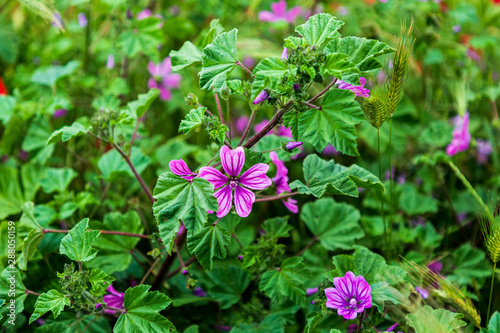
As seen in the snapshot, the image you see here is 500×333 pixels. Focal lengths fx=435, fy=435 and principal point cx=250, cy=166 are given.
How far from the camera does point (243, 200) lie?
85cm

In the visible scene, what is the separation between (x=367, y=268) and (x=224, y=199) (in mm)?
377

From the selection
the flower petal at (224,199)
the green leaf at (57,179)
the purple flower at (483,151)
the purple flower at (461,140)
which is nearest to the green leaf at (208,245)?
the flower petal at (224,199)

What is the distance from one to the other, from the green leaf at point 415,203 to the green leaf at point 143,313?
0.90 meters

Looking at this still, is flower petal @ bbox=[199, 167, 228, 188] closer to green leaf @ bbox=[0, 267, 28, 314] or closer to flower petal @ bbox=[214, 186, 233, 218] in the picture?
flower petal @ bbox=[214, 186, 233, 218]

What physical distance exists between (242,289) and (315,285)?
0.64 ft

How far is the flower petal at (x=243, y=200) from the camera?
83 cm

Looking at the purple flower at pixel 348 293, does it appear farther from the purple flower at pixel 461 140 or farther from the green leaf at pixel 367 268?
the purple flower at pixel 461 140

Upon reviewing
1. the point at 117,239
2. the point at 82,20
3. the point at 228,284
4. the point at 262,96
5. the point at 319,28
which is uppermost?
the point at 319,28

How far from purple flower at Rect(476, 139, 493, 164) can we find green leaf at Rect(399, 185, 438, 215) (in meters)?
0.44

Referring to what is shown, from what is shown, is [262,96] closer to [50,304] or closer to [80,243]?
[80,243]

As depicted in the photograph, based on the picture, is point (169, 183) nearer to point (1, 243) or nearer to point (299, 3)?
point (1, 243)

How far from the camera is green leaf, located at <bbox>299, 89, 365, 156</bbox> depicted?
797 millimetres

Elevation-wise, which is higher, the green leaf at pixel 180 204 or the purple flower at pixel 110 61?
the green leaf at pixel 180 204

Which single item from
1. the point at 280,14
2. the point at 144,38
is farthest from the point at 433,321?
the point at 280,14
